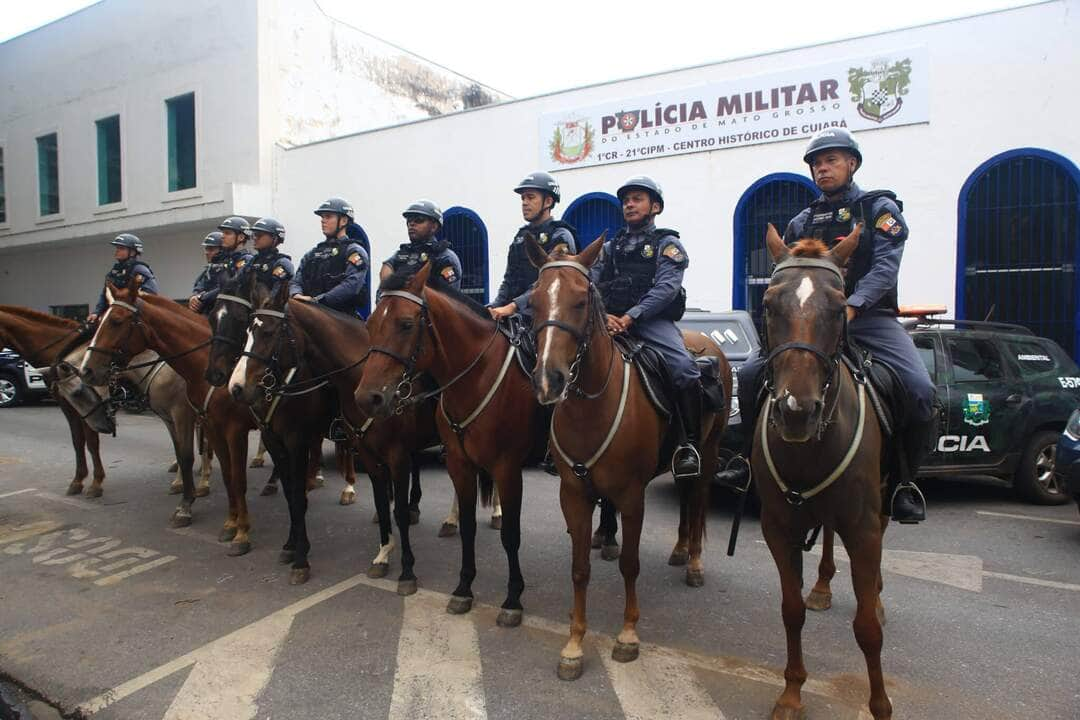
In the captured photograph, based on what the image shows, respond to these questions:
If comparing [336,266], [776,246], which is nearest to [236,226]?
[336,266]

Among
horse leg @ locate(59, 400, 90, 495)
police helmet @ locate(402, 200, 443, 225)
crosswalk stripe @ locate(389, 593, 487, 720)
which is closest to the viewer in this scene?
crosswalk stripe @ locate(389, 593, 487, 720)

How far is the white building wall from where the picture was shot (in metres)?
9.31

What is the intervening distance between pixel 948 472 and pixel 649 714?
5.04m

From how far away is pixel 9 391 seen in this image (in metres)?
15.4

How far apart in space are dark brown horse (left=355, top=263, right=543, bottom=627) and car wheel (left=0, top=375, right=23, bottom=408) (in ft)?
49.7

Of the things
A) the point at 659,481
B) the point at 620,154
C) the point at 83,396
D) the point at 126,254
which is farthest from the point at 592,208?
the point at 83,396

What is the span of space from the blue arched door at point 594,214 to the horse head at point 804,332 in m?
9.54

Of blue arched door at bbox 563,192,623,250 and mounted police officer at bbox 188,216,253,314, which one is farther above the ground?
blue arched door at bbox 563,192,623,250

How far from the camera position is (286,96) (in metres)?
16.6

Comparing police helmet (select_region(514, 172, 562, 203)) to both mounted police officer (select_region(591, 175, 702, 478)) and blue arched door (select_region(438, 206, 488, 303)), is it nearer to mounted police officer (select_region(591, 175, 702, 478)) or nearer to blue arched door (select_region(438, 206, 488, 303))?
mounted police officer (select_region(591, 175, 702, 478))

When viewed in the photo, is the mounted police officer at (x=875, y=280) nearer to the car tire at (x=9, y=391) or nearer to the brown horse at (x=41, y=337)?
the brown horse at (x=41, y=337)

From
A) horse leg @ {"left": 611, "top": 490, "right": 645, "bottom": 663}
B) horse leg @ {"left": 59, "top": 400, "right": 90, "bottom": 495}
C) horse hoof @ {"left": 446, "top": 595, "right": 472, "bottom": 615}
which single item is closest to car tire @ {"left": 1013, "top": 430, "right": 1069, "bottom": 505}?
horse leg @ {"left": 611, "top": 490, "right": 645, "bottom": 663}

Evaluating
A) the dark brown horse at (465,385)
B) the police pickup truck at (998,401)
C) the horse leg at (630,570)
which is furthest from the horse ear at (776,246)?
the police pickup truck at (998,401)

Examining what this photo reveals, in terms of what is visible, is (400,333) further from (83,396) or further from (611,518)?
(83,396)
